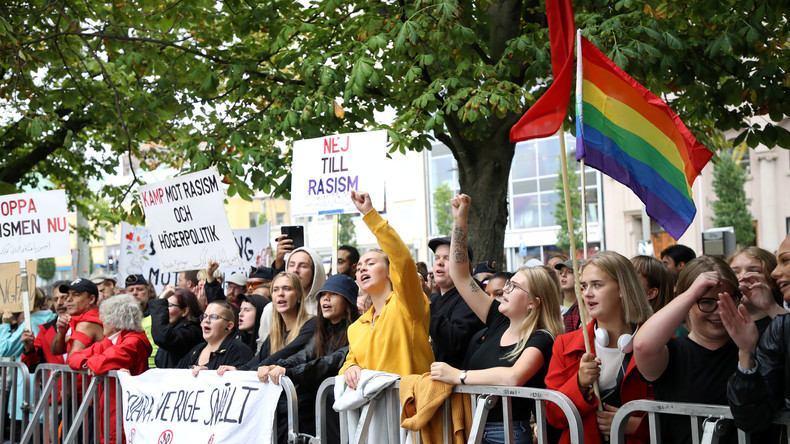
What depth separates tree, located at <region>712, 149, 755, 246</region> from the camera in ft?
128

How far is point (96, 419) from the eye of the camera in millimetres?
6371

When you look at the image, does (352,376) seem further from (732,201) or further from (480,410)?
(732,201)

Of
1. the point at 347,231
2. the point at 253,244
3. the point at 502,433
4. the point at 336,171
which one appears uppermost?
the point at 347,231

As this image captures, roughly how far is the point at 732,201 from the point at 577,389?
38.7 m

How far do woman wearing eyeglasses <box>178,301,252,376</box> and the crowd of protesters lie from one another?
0.01m

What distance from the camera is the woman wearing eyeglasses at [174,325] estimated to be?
6949 millimetres

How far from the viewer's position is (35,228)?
8.17 meters

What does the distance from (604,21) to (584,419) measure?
17.6 feet

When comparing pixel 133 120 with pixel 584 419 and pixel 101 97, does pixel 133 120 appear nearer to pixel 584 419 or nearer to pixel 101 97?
pixel 101 97

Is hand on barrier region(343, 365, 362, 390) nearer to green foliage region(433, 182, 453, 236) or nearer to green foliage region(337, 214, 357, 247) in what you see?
green foliage region(433, 182, 453, 236)

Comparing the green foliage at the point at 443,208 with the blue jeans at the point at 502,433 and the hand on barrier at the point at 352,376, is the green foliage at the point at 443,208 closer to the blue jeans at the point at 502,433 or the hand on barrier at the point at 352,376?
the hand on barrier at the point at 352,376

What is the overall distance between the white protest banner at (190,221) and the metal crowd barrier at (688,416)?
13.8 ft

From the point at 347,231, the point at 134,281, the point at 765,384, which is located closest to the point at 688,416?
the point at 765,384

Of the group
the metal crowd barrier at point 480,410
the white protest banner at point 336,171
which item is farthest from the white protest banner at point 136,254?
the metal crowd barrier at point 480,410
